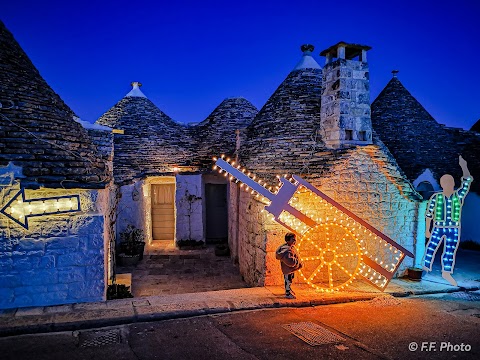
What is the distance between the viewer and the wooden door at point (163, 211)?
47.2ft

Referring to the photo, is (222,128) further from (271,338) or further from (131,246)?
(271,338)

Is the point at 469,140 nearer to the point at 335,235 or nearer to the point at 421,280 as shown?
the point at 421,280

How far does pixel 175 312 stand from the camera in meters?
6.20

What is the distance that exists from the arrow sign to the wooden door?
7884mm

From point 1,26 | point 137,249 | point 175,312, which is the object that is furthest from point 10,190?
point 137,249

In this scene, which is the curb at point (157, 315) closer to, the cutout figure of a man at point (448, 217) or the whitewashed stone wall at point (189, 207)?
the cutout figure of a man at point (448, 217)

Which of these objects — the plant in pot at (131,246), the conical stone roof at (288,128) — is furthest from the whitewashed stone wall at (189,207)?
the conical stone roof at (288,128)

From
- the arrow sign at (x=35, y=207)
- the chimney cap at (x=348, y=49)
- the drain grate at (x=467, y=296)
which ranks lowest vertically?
the drain grate at (x=467, y=296)

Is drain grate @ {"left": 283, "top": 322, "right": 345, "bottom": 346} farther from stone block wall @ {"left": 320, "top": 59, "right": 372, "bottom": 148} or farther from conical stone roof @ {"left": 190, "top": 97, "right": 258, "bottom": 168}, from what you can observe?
conical stone roof @ {"left": 190, "top": 97, "right": 258, "bottom": 168}

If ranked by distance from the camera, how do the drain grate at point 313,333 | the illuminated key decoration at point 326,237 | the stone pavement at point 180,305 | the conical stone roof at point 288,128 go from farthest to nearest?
1. the conical stone roof at point 288,128
2. the illuminated key decoration at point 326,237
3. the stone pavement at point 180,305
4. the drain grate at point 313,333

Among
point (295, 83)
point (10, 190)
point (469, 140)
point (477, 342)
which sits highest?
point (295, 83)

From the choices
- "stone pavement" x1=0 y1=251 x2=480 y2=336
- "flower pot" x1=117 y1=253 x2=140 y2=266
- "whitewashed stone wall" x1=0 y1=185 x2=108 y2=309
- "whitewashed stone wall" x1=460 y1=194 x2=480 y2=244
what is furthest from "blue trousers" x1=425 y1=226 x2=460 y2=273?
"flower pot" x1=117 y1=253 x2=140 y2=266

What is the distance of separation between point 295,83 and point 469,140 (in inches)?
362

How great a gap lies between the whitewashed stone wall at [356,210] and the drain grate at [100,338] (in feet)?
11.7
